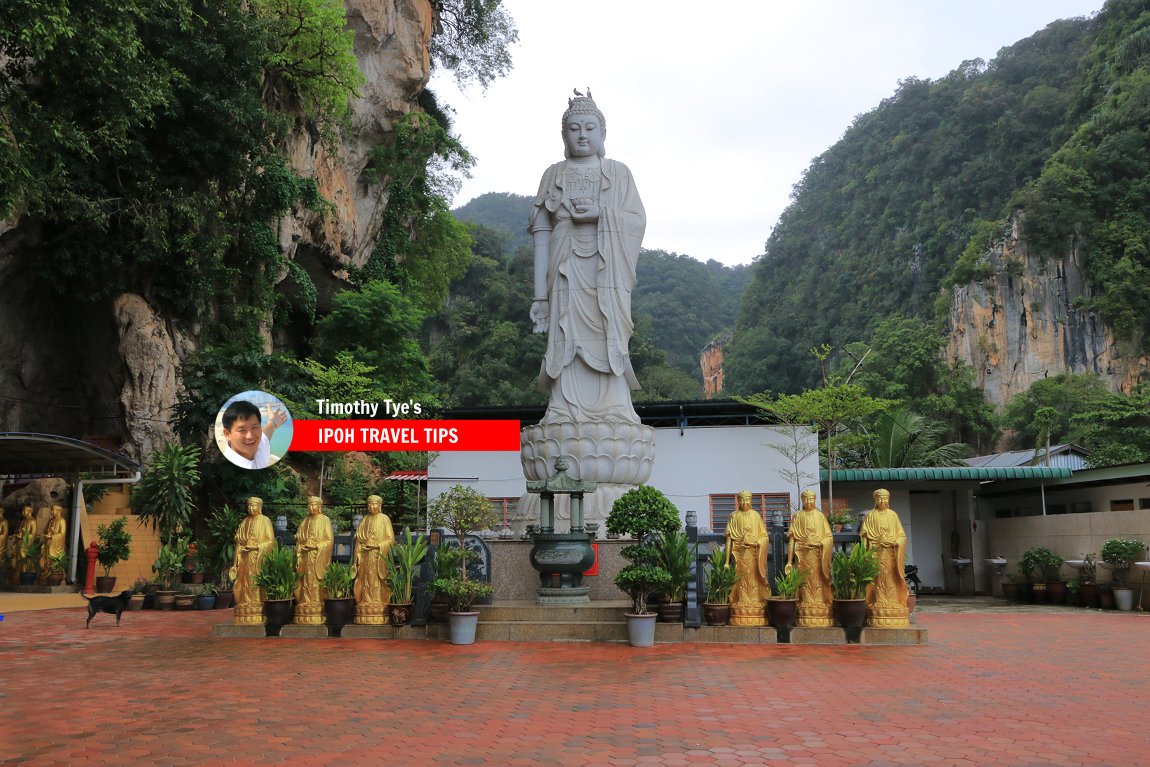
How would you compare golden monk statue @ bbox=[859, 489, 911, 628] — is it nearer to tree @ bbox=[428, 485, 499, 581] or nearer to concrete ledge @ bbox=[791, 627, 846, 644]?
concrete ledge @ bbox=[791, 627, 846, 644]

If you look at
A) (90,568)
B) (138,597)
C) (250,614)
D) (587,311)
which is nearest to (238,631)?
(250,614)

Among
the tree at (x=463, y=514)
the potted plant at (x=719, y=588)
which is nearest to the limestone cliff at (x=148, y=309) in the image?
the tree at (x=463, y=514)

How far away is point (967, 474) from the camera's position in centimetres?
1895

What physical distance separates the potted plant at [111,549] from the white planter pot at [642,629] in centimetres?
1157

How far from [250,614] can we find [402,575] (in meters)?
1.87

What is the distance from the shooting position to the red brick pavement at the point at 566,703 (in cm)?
510

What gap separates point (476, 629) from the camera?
9.86 m

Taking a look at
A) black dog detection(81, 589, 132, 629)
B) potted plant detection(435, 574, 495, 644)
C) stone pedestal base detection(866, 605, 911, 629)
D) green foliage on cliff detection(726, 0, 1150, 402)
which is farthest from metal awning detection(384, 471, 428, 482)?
green foliage on cliff detection(726, 0, 1150, 402)

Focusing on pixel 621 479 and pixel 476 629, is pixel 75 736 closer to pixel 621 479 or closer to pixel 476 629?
pixel 476 629

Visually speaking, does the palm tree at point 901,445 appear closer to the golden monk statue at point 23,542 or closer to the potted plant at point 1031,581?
the potted plant at point 1031,581

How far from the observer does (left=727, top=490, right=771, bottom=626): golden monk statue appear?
9.81 metres

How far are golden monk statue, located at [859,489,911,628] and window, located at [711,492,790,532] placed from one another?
9.16 meters

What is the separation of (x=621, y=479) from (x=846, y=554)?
4.07 m

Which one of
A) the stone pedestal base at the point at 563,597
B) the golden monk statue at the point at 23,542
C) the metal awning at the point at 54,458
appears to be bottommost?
the stone pedestal base at the point at 563,597
